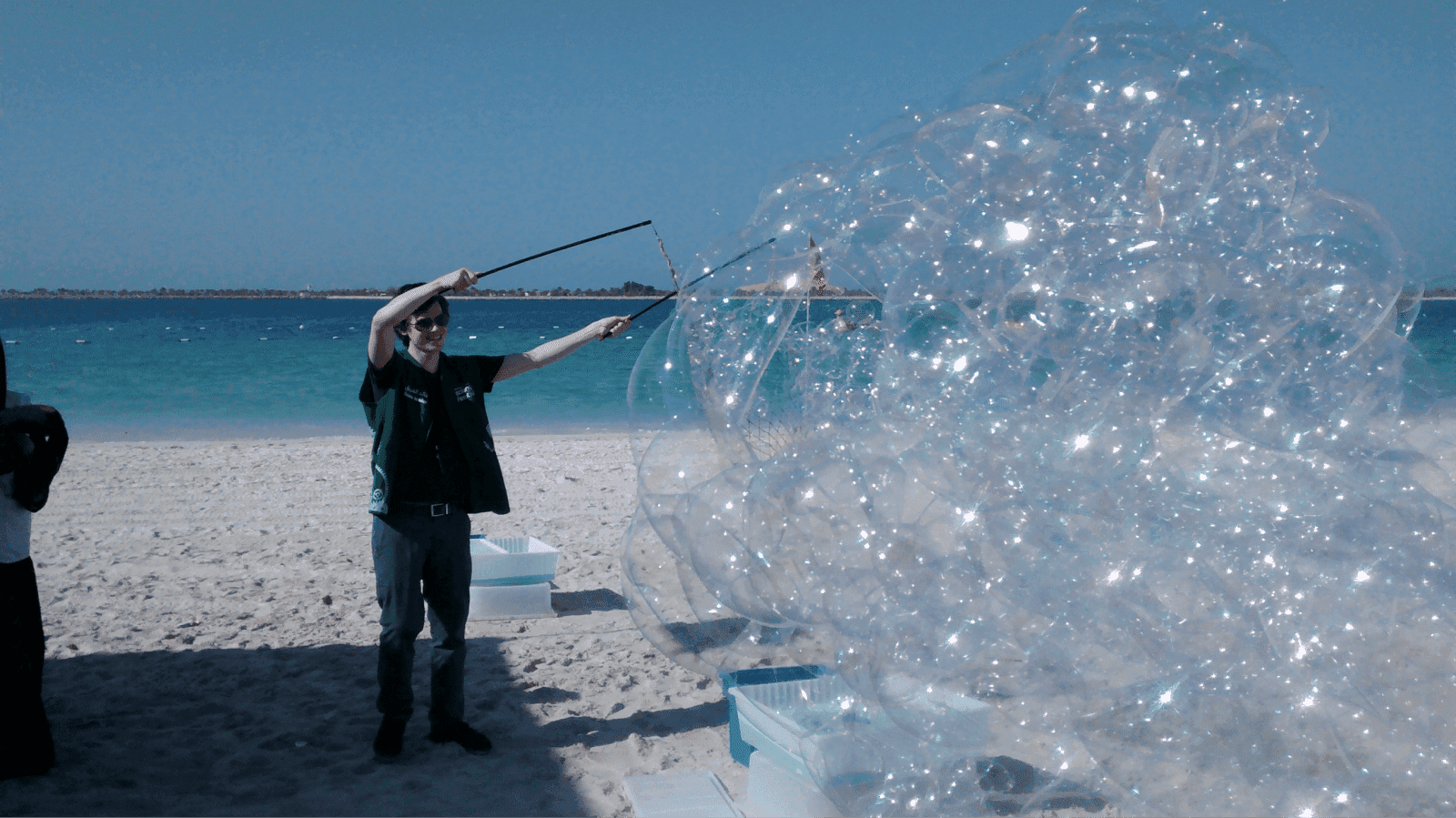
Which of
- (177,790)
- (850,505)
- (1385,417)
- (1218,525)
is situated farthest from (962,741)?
(177,790)

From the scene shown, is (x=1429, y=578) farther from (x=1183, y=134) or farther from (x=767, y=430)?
(x=767, y=430)

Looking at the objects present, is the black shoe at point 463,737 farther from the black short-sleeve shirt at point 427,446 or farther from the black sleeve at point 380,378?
the black sleeve at point 380,378

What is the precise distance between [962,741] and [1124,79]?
2.40m

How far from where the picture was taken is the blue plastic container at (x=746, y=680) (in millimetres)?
3633

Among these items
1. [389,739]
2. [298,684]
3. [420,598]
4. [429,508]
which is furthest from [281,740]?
[429,508]

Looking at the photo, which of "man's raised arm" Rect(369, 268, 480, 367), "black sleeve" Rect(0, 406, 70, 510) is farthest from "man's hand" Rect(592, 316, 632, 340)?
"black sleeve" Rect(0, 406, 70, 510)

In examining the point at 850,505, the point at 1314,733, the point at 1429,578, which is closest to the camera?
the point at 1314,733

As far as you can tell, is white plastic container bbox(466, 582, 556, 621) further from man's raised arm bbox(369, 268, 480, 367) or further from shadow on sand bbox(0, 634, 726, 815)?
man's raised arm bbox(369, 268, 480, 367)

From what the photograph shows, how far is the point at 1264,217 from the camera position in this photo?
312cm

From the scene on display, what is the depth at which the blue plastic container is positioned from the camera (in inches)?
143

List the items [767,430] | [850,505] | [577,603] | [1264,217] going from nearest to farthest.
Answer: [850,505]
[1264,217]
[767,430]
[577,603]

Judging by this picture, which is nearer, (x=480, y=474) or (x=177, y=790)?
(x=177, y=790)

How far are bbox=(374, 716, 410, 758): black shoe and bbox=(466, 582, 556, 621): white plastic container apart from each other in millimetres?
1836

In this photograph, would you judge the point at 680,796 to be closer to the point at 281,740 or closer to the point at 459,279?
the point at 281,740
